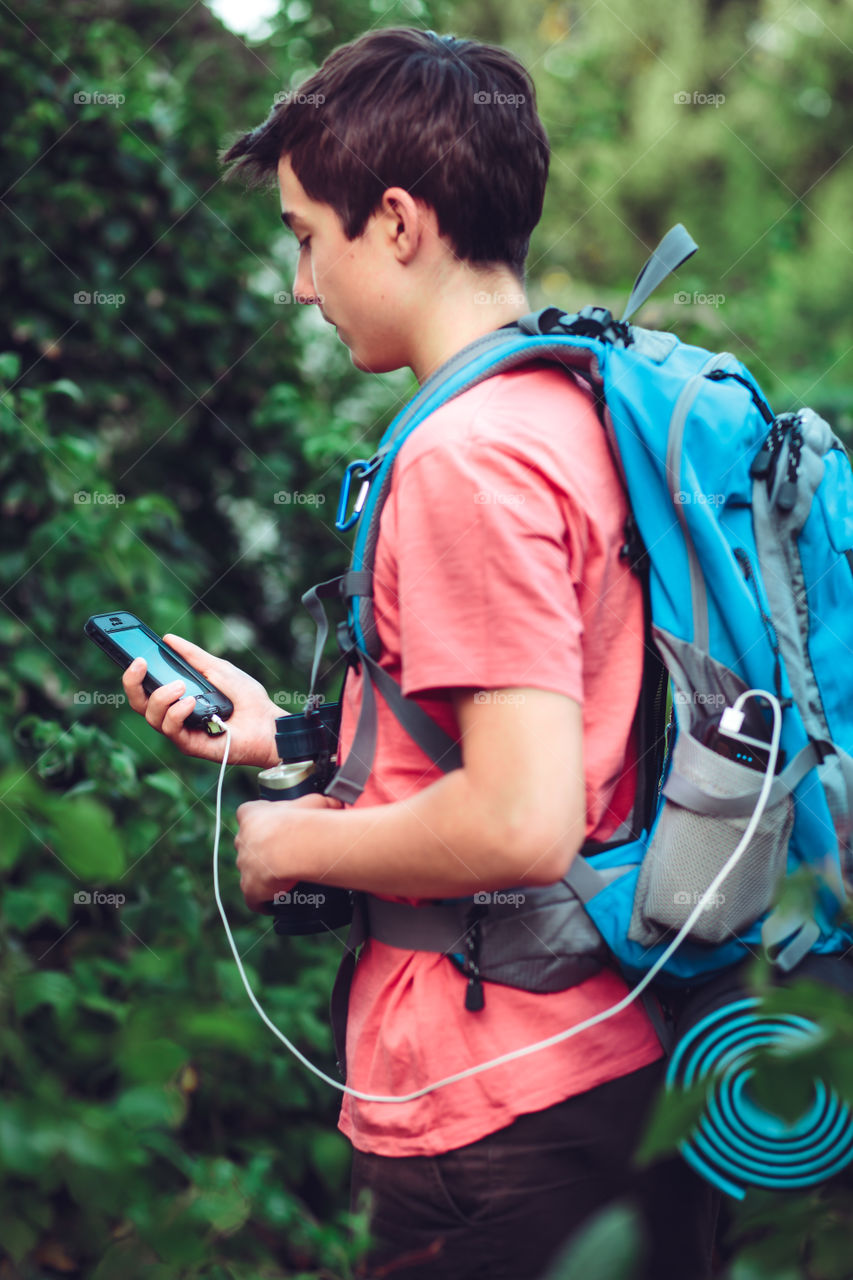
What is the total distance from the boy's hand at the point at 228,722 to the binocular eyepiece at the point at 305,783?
0.58 feet

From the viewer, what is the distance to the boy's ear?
1195 mm

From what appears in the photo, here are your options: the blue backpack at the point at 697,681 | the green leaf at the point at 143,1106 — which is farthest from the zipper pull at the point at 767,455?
the green leaf at the point at 143,1106

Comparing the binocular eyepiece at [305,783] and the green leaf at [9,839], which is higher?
the green leaf at [9,839]

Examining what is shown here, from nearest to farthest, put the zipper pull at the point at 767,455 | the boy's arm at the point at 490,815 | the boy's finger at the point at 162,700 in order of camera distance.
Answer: the boy's arm at the point at 490,815 < the zipper pull at the point at 767,455 < the boy's finger at the point at 162,700

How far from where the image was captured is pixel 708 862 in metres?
1.08

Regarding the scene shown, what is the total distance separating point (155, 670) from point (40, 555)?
969 mm

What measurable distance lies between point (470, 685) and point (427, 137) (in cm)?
64

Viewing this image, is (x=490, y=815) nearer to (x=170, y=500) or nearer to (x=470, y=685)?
(x=470, y=685)

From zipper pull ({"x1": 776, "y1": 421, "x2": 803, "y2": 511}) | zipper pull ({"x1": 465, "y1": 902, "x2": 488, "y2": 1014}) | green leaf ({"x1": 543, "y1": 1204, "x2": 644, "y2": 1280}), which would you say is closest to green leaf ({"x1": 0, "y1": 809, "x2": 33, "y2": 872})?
green leaf ({"x1": 543, "y1": 1204, "x2": 644, "y2": 1280})

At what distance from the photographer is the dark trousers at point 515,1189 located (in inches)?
41.8

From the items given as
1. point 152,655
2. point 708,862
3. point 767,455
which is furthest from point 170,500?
point 708,862

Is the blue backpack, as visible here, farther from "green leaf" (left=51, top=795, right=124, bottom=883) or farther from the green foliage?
"green leaf" (left=51, top=795, right=124, bottom=883)

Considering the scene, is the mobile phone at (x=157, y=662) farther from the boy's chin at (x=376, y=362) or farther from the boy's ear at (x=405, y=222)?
the boy's ear at (x=405, y=222)

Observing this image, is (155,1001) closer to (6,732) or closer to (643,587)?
(643,587)
